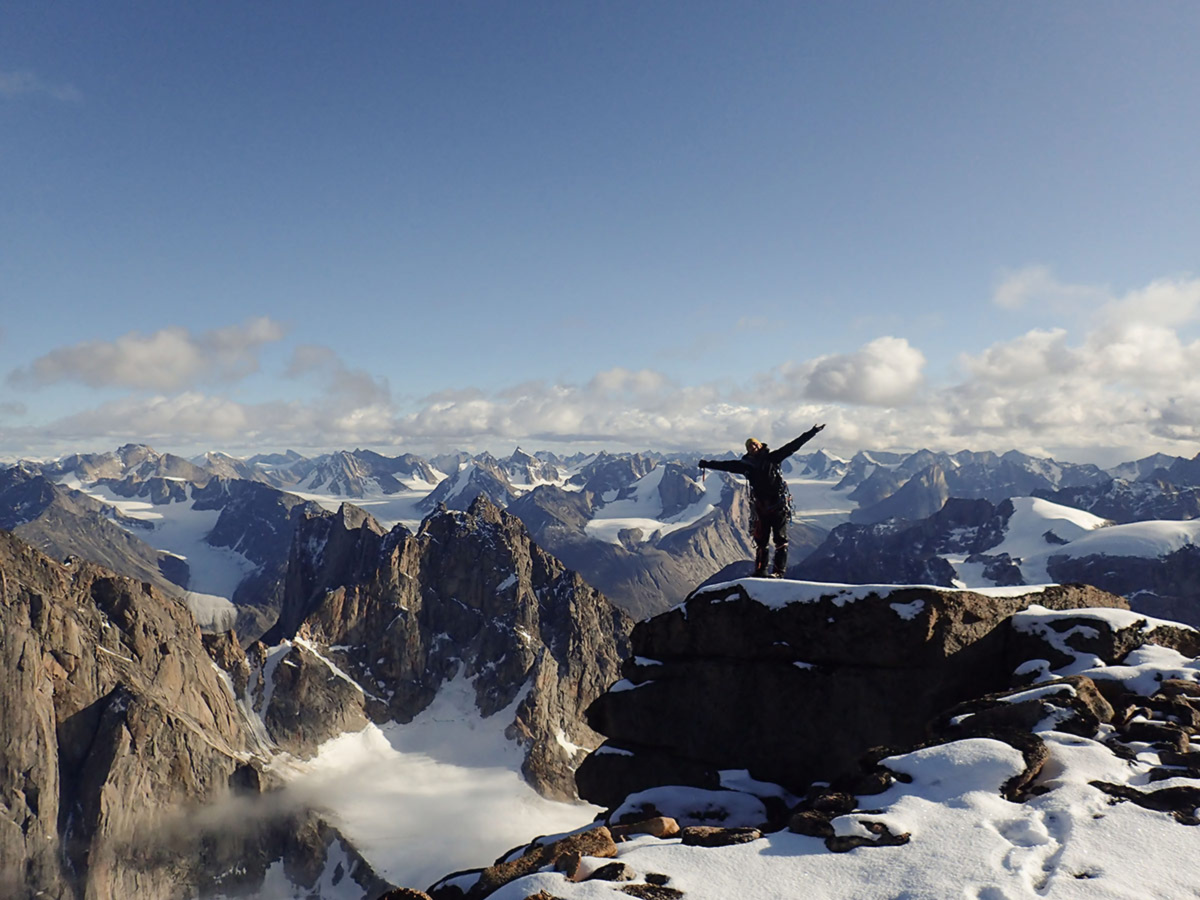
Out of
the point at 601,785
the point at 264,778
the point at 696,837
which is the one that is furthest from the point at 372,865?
the point at 696,837

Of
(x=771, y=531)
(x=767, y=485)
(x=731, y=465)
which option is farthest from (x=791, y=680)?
(x=731, y=465)

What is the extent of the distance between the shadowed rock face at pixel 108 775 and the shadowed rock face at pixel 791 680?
195m

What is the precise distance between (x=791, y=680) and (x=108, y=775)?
20696 centimetres

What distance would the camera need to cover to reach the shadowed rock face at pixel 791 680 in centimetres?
1836

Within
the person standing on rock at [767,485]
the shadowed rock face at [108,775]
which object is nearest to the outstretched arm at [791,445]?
the person standing on rock at [767,485]

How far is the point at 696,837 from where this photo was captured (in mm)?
10336

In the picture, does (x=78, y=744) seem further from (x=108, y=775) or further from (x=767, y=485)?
(x=767, y=485)

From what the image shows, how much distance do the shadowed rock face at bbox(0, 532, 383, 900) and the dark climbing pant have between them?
653ft

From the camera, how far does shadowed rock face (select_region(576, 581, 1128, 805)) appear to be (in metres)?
18.4

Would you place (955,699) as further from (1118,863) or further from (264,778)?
(264,778)

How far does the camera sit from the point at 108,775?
553 feet

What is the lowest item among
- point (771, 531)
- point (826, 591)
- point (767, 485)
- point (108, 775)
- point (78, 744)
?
point (108, 775)

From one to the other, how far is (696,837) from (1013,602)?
45.2ft

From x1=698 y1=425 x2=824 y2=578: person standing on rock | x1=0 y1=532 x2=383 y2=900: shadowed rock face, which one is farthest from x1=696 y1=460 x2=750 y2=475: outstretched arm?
x1=0 y1=532 x2=383 y2=900: shadowed rock face
